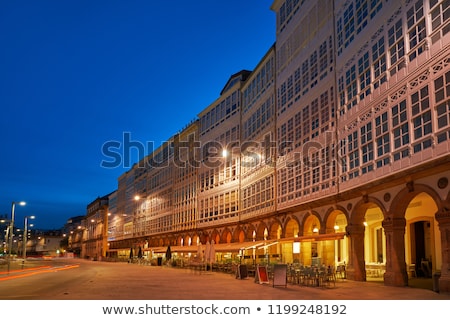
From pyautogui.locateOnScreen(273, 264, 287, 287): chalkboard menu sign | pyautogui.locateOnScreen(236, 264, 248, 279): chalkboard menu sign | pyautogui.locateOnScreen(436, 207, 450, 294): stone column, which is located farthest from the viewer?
pyautogui.locateOnScreen(236, 264, 248, 279): chalkboard menu sign

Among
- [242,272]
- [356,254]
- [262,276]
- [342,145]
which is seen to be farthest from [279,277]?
[342,145]

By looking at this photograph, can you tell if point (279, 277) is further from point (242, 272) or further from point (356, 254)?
point (242, 272)

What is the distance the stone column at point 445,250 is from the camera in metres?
18.8

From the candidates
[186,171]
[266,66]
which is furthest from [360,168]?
[186,171]

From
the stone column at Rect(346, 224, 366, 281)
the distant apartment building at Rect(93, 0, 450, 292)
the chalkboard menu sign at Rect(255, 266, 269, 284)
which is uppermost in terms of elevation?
the distant apartment building at Rect(93, 0, 450, 292)

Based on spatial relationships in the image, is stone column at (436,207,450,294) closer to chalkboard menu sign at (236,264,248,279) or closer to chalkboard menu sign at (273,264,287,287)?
chalkboard menu sign at (273,264,287,287)

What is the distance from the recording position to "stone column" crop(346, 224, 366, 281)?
87.3 feet

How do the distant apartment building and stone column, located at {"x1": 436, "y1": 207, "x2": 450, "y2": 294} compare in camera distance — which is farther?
the distant apartment building

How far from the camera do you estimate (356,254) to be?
26.8 m

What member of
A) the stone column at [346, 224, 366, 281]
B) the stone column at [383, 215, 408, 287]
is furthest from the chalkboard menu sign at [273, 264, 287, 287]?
the stone column at [346, 224, 366, 281]

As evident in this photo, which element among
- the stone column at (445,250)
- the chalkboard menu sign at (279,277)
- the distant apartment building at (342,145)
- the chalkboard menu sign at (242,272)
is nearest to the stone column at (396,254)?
the distant apartment building at (342,145)

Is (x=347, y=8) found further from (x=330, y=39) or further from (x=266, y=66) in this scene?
(x=266, y=66)

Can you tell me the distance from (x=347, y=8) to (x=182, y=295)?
17.9 m

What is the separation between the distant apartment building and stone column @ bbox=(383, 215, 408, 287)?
0.16 ft
